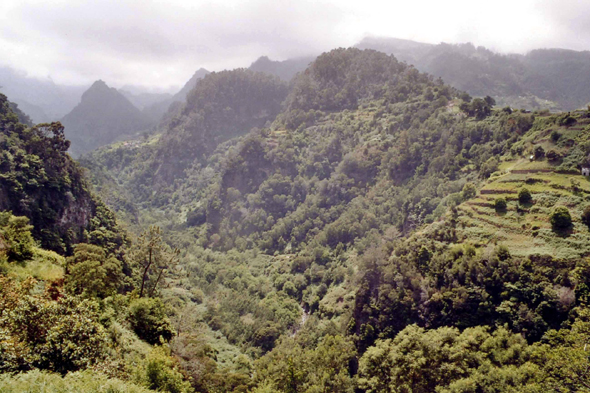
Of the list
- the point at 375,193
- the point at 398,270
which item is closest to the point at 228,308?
the point at 398,270

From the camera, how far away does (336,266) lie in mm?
65250

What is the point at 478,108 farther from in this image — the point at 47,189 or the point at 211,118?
the point at 211,118

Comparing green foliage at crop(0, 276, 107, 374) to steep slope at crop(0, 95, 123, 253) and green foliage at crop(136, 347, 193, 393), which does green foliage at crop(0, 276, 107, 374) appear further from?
steep slope at crop(0, 95, 123, 253)

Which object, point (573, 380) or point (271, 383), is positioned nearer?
point (573, 380)

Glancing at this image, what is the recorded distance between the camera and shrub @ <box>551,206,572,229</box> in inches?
1271

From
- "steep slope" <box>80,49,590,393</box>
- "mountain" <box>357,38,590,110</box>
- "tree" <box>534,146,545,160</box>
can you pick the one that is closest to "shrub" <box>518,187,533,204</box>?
"steep slope" <box>80,49,590,393</box>

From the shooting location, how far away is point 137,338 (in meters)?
25.3

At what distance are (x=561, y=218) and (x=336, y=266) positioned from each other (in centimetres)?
4025

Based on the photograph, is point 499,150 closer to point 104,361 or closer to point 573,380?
point 573,380

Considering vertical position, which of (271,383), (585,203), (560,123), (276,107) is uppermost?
(276,107)

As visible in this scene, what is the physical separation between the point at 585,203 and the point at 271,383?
127ft

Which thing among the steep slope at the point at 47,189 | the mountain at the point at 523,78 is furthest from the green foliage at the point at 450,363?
the mountain at the point at 523,78

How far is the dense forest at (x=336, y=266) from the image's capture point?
20.5 metres

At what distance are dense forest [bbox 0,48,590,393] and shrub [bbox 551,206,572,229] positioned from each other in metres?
0.19
